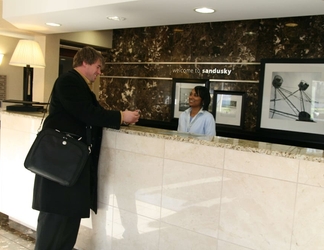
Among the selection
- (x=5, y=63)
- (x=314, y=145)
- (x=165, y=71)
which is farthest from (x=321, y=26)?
(x=5, y=63)

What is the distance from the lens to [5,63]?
16.9 ft

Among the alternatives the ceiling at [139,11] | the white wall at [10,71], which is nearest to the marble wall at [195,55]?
the ceiling at [139,11]

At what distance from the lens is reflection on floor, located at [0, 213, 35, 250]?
262 centimetres

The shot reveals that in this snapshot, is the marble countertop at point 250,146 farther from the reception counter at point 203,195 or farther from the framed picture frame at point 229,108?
the framed picture frame at point 229,108

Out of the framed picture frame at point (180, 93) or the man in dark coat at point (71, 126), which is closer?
the man in dark coat at point (71, 126)

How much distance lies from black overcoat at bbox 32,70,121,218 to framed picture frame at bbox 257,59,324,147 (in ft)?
6.13

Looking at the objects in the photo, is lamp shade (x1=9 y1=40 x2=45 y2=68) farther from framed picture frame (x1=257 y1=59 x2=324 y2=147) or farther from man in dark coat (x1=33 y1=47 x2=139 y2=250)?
framed picture frame (x1=257 y1=59 x2=324 y2=147)

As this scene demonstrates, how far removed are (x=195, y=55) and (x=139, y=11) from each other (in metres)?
1.56

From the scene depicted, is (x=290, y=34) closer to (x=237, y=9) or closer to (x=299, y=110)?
(x=299, y=110)

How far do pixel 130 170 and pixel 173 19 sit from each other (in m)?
1.18

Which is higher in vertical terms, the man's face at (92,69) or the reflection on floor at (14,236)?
the man's face at (92,69)

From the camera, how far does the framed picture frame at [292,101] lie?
10.0 feet

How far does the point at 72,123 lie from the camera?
1.99 m

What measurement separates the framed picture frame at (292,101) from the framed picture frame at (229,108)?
21 centimetres
